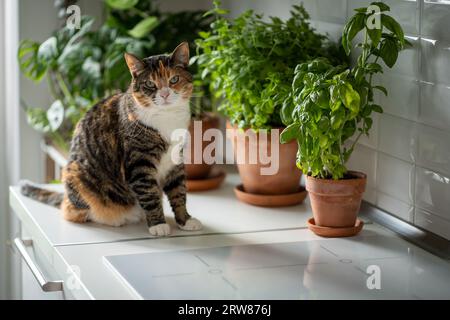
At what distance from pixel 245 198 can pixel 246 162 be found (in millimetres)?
98

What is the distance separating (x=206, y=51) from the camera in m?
2.09

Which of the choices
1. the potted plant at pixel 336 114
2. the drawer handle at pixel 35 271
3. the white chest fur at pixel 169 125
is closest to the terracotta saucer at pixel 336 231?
the potted plant at pixel 336 114

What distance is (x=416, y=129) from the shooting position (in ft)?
5.84

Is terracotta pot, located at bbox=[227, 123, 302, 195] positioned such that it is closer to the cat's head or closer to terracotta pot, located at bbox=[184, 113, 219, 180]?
terracotta pot, located at bbox=[184, 113, 219, 180]

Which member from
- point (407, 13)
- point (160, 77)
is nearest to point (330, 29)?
point (407, 13)

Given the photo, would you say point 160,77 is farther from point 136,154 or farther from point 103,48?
point 103,48

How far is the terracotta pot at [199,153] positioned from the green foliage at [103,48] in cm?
17

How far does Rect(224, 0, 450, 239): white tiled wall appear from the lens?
5.52 ft

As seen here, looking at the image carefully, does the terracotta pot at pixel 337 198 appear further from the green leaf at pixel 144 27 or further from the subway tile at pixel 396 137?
the green leaf at pixel 144 27

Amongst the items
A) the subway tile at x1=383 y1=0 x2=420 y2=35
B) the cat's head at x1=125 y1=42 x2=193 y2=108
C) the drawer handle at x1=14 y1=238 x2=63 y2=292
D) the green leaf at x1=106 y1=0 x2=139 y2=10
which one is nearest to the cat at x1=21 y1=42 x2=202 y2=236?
the cat's head at x1=125 y1=42 x2=193 y2=108

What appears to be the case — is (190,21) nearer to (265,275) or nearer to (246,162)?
(246,162)

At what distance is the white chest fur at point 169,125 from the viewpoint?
1811 mm

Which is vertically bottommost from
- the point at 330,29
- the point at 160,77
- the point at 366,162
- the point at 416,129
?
the point at 366,162

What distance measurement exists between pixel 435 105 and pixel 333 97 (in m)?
0.23
